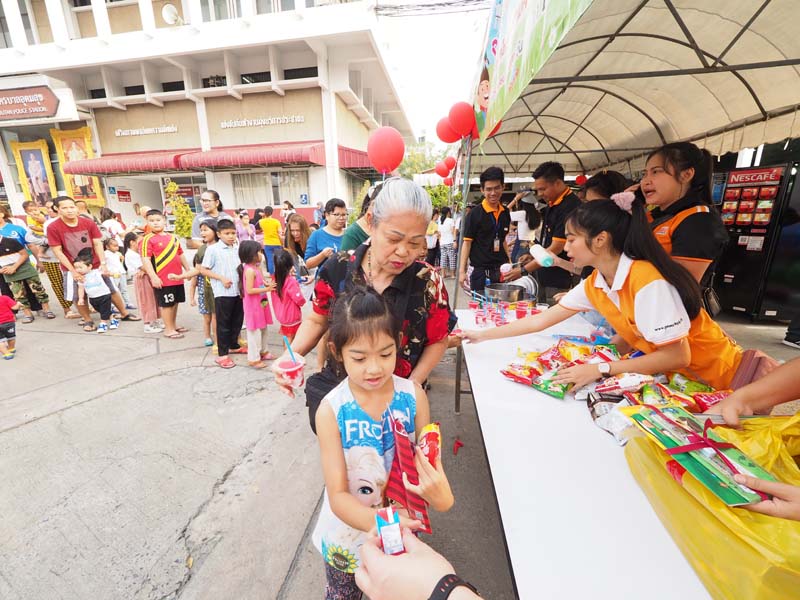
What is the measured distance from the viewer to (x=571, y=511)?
100 cm

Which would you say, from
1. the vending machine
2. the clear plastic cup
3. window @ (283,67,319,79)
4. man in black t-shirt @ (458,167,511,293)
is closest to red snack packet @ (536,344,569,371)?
the clear plastic cup

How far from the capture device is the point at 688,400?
4.33ft

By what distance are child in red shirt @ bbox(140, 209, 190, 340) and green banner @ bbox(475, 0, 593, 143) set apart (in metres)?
4.22

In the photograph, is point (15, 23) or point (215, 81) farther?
point (15, 23)

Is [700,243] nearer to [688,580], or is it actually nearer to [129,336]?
[688,580]

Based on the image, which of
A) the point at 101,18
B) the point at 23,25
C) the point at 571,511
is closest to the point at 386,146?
the point at 571,511

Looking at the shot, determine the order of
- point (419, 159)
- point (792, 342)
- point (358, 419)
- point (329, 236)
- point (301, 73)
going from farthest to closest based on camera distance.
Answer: point (419, 159) < point (301, 73) < point (792, 342) < point (329, 236) < point (358, 419)

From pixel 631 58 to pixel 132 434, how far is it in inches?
223

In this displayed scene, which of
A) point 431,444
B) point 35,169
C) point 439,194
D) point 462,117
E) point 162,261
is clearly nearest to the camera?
point 431,444

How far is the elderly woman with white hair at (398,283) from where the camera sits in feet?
4.05

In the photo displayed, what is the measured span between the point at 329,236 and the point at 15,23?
22.6 m

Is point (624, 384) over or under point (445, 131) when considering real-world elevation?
under

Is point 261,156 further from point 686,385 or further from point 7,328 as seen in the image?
point 686,385

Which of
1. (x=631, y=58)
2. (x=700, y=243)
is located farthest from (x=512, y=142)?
(x=700, y=243)
